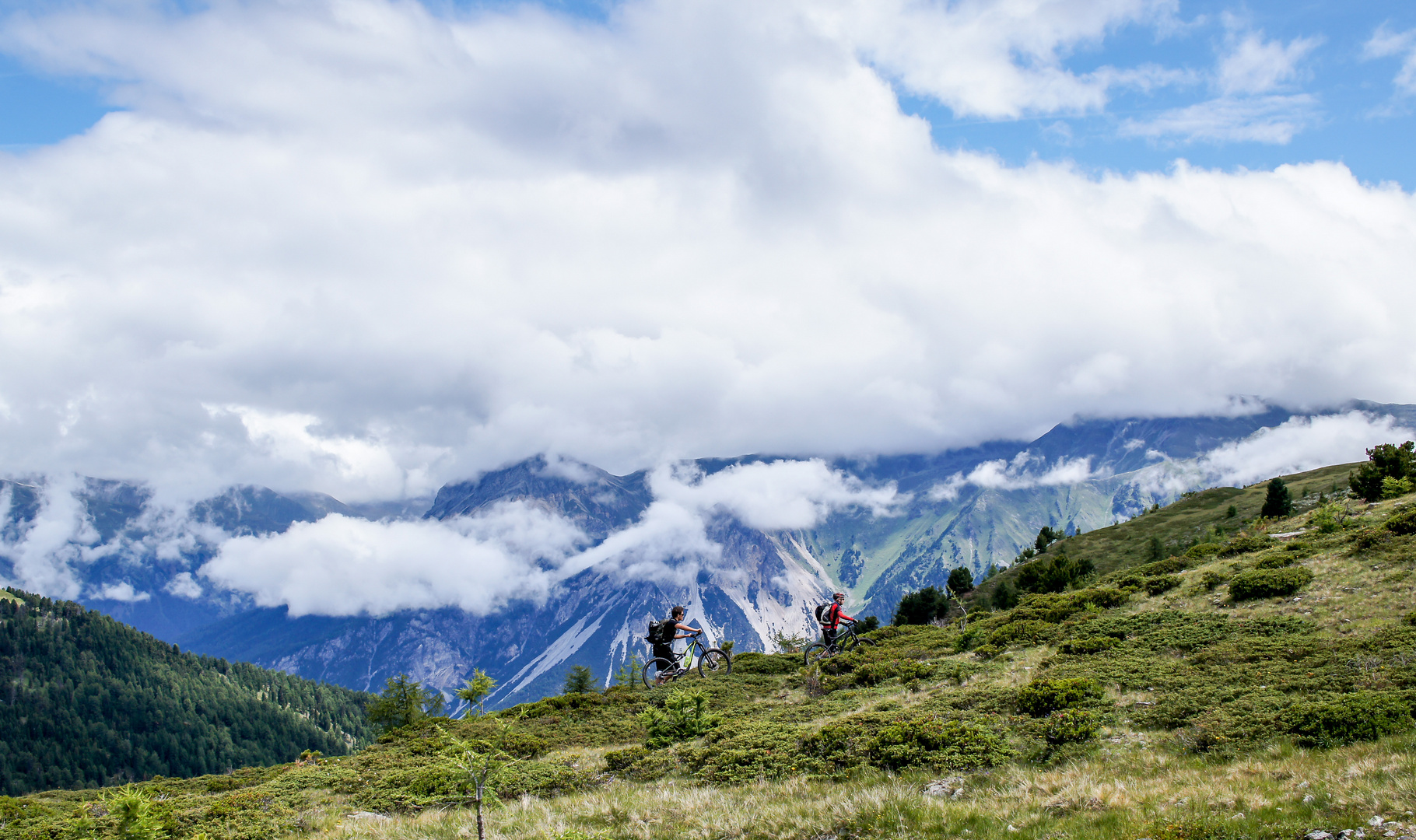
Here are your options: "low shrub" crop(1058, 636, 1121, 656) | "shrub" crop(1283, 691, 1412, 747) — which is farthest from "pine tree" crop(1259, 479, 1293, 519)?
"shrub" crop(1283, 691, 1412, 747)

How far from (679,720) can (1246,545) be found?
3210cm

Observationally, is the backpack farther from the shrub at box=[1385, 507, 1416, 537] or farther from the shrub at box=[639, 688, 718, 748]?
the shrub at box=[1385, 507, 1416, 537]

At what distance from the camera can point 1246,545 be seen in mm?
36969

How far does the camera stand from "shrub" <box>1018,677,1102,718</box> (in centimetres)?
1792

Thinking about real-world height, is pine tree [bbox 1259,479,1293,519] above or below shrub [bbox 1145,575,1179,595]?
above

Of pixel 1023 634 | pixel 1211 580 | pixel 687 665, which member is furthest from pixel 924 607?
pixel 687 665

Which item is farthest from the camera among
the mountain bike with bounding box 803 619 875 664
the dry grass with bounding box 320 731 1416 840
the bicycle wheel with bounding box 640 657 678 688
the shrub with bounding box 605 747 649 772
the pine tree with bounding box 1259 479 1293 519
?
the pine tree with bounding box 1259 479 1293 519

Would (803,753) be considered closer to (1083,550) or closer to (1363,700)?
(1363,700)

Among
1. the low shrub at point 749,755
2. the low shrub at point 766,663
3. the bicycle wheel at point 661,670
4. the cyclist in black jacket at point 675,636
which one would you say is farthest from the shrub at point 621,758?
the low shrub at point 766,663

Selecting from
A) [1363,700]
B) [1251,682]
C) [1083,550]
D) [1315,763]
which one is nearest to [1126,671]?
[1251,682]

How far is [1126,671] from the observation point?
66.0ft

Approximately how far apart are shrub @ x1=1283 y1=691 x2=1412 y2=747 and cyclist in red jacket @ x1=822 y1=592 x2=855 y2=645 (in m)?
20.1

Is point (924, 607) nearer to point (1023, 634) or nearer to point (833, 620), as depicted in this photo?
point (833, 620)

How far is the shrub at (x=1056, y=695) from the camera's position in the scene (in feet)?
58.8
